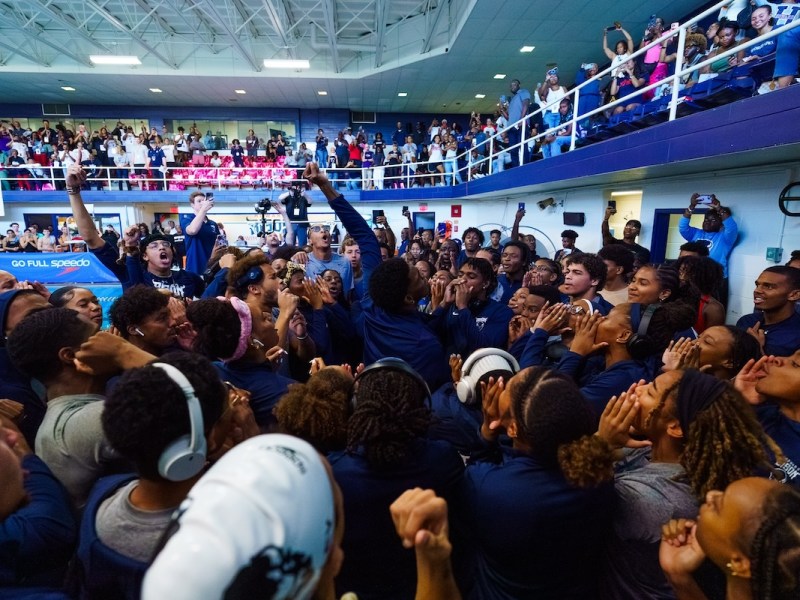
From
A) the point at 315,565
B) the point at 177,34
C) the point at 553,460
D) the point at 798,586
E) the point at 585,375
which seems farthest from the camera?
the point at 177,34

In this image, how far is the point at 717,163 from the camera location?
5160 millimetres

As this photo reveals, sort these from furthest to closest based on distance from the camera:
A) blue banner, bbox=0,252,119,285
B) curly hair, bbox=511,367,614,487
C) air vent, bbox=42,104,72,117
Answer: air vent, bbox=42,104,72,117, blue banner, bbox=0,252,119,285, curly hair, bbox=511,367,614,487

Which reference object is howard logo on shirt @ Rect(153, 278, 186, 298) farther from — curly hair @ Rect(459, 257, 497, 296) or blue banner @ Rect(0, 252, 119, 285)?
blue banner @ Rect(0, 252, 119, 285)

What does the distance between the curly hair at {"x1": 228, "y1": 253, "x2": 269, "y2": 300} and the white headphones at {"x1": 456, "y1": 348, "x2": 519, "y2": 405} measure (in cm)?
163

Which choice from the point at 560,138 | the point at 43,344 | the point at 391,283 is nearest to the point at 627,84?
the point at 560,138

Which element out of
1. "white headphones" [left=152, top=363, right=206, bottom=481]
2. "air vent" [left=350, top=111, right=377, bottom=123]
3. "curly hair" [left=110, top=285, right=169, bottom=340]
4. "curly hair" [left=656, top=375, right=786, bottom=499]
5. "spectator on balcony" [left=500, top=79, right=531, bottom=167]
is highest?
"air vent" [left=350, top=111, right=377, bottom=123]

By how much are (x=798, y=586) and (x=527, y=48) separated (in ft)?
49.5

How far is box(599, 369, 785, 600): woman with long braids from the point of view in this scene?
1.27 metres

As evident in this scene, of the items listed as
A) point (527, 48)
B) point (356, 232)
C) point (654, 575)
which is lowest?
point (654, 575)

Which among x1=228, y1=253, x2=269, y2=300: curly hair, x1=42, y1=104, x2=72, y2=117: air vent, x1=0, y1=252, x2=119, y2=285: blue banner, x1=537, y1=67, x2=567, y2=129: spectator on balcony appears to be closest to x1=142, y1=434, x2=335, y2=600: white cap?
x1=228, y1=253, x2=269, y2=300: curly hair

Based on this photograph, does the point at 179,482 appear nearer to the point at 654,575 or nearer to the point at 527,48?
the point at 654,575

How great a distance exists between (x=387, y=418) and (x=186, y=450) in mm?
576

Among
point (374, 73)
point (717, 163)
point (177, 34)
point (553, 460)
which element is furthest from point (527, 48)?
point (553, 460)

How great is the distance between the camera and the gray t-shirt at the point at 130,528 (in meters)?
1.07
